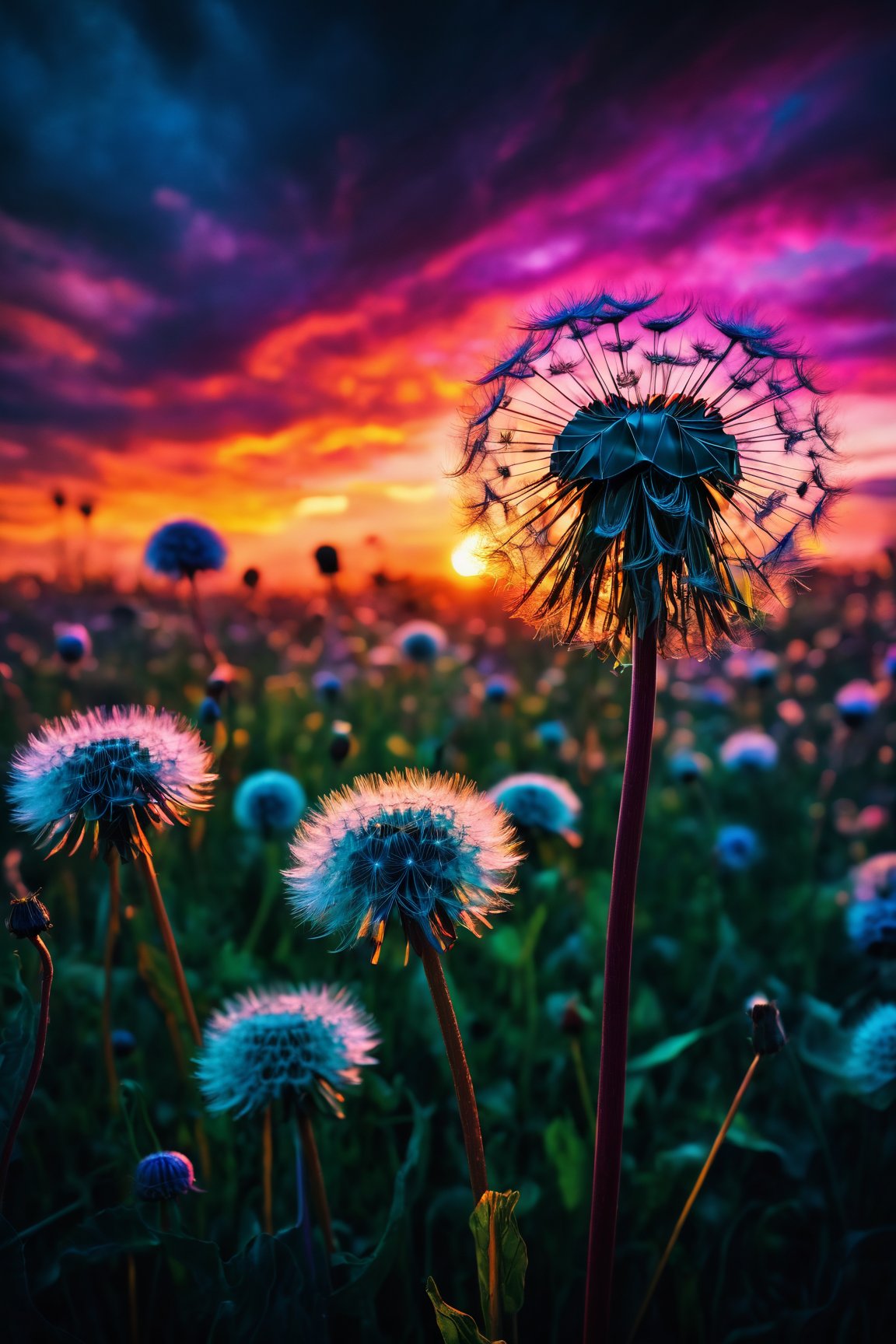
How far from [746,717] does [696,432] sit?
526cm

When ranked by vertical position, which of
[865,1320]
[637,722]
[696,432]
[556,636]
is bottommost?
[865,1320]

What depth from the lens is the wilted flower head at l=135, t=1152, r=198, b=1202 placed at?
161 centimetres

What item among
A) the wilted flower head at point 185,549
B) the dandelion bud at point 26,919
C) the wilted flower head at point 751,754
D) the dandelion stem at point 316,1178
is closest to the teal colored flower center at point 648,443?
the dandelion bud at point 26,919

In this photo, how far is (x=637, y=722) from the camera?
1291mm

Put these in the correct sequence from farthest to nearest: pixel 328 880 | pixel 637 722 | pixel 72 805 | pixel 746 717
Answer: pixel 746 717 → pixel 72 805 → pixel 328 880 → pixel 637 722

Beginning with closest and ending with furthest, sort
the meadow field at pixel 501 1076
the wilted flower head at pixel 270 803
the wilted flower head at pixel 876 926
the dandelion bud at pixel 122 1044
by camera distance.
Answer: the meadow field at pixel 501 1076 → the dandelion bud at pixel 122 1044 → the wilted flower head at pixel 876 926 → the wilted flower head at pixel 270 803

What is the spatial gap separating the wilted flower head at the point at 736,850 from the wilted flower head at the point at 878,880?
0.67 metres

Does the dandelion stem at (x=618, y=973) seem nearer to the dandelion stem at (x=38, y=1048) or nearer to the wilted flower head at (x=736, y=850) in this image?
the dandelion stem at (x=38, y=1048)

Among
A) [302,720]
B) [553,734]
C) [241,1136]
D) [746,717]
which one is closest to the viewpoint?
[241,1136]

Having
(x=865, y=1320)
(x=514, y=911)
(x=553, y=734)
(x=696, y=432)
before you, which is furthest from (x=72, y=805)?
(x=553, y=734)

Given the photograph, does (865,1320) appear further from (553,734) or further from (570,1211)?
(553,734)

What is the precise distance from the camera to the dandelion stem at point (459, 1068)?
130cm

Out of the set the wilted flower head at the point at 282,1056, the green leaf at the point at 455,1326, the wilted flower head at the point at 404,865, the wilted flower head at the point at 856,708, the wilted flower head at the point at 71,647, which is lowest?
the green leaf at the point at 455,1326

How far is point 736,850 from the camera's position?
3932mm
